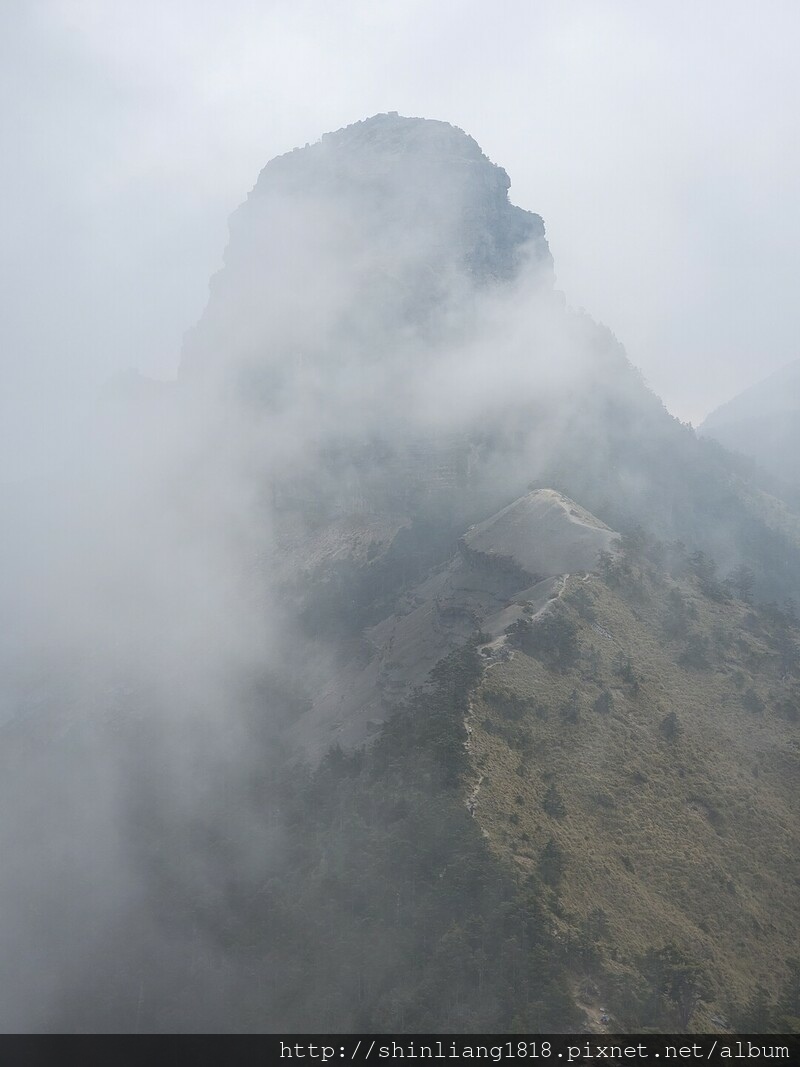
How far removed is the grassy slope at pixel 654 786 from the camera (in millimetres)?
57500

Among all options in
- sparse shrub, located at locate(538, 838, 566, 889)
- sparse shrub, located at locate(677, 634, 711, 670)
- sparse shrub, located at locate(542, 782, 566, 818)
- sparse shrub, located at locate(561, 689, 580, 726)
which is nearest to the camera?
sparse shrub, located at locate(538, 838, 566, 889)

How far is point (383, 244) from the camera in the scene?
595ft

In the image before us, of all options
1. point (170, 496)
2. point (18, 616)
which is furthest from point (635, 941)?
point (18, 616)

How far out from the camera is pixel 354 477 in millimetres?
166250

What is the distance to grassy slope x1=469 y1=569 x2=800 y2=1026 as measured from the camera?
2264 inches

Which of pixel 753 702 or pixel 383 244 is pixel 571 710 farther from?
pixel 383 244

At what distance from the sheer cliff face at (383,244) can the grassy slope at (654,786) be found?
101m

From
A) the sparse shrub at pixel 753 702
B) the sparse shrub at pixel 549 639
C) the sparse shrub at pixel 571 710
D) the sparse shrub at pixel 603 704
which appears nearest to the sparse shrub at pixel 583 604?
the sparse shrub at pixel 549 639

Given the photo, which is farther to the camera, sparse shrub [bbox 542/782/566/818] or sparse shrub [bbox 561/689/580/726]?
sparse shrub [bbox 561/689/580/726]

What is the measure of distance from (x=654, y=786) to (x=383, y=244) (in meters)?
145

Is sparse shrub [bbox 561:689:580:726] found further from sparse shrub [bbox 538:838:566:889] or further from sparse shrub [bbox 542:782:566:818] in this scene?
sparse shrub [bbox 538:838:566:889]

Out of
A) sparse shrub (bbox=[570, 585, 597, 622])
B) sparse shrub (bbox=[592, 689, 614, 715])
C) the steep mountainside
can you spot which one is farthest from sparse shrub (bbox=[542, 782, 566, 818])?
sparse shrub (bbox=[570, 585, 597, 622])

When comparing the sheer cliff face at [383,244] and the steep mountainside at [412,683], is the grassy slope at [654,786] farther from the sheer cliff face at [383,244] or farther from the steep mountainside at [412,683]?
the sheer cliff face at [383,244]

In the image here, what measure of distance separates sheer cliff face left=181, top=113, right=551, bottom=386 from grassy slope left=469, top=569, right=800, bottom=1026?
101267 mm
